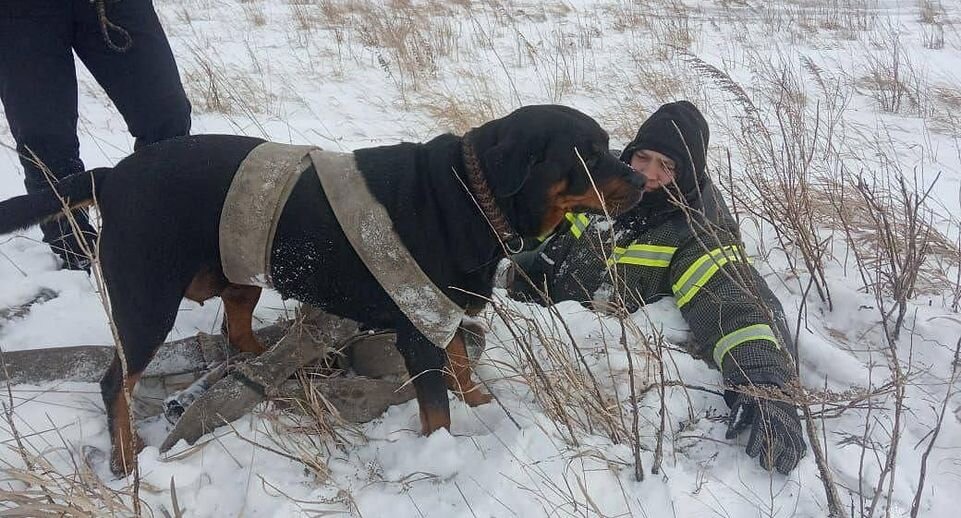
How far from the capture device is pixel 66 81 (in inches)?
101

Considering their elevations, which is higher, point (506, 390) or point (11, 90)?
point (11, 90)

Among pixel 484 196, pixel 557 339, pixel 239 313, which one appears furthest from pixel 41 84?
pixel 557 339

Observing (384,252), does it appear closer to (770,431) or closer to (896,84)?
(770,431)

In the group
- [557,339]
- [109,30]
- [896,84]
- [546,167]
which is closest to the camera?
[546,167]

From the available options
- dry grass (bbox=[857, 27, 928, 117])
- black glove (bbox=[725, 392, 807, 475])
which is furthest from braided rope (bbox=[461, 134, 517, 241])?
dry grass (bbox=[857, 27, 928, 117])

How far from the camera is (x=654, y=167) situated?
9.45 ft

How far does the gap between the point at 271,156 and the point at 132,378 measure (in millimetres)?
866

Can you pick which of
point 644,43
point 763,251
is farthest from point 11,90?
point 644,43

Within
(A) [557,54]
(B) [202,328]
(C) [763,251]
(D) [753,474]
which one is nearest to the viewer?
Result: (D) [753,474]

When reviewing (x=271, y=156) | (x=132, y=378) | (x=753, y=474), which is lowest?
(x=753, y=474)

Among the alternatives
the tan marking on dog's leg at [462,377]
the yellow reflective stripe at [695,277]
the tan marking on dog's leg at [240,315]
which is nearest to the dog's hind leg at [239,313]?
the tan marking on dog's leg at [240,315]

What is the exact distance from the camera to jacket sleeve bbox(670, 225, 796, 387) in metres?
2.18

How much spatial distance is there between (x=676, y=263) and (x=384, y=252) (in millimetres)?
1464

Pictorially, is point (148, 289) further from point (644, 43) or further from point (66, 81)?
point (644, 43)
